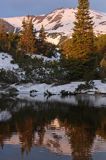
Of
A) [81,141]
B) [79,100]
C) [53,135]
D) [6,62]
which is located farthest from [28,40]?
[81,141]

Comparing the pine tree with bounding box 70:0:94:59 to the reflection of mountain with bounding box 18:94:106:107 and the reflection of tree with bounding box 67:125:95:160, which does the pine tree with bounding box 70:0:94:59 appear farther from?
the reflection of tree with bounding box 67:125:95:160

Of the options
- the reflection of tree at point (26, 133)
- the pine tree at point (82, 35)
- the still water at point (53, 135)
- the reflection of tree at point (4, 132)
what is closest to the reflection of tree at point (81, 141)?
the still water at point (53, 135)

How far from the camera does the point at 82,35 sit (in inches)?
3031

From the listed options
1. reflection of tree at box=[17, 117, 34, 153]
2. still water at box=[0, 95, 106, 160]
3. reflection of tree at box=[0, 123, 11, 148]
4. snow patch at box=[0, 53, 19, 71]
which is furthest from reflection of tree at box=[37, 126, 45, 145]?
snow patch at box=[0, 53, 19, 71]

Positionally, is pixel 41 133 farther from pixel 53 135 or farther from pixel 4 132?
pixel 4 132

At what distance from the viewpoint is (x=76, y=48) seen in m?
76.4

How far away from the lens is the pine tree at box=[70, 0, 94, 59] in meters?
76.2

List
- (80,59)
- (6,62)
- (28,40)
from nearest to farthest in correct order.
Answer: (80,59), (6,62), (28,40)

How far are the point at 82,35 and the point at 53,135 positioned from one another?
52.3 metres

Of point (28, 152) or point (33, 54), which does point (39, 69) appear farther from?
point (28, 152)

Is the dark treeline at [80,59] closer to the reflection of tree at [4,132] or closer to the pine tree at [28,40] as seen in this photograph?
the pine tree at [28,40]

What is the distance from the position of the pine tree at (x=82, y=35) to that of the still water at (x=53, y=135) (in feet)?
121

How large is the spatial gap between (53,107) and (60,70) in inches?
1242

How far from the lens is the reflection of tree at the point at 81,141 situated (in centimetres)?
1939
